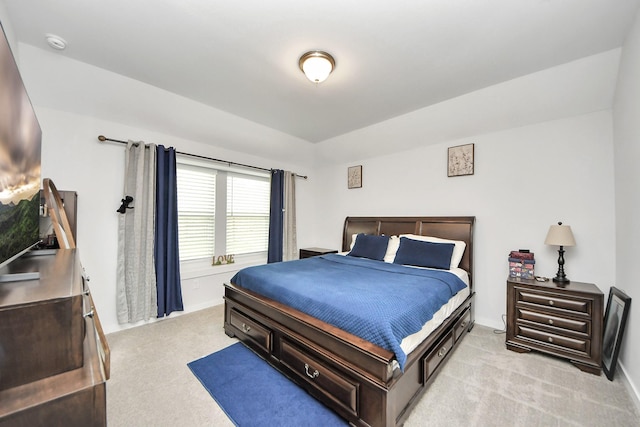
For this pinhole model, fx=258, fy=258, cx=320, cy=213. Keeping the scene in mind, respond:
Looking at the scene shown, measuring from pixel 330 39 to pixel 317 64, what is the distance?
0.22m

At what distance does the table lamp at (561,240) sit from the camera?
250 cm

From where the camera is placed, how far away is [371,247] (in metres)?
3.74

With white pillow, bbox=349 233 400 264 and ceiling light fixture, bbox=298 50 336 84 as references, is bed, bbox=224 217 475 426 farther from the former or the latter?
ceiling light fixture, bbox=298 50 336 84

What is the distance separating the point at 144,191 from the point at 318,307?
258cm

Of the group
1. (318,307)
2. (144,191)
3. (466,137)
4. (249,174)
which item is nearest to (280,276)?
(318,307)

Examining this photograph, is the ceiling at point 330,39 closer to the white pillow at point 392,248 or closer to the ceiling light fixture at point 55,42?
the ceiling light fixture at point 55,42

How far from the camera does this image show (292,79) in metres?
2.67

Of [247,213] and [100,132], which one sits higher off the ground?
[100,132]

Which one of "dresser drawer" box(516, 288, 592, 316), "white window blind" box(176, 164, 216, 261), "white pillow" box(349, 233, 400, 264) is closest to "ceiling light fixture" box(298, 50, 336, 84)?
"white window blind" box(176, 164, 216, 261)

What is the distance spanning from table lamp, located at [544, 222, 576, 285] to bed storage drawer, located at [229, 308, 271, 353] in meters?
2.88

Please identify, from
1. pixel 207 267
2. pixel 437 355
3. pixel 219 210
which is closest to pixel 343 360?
pixel 437 355

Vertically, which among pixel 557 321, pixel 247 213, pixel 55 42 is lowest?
pixel 557 321

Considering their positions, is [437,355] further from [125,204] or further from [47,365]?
[125,204]

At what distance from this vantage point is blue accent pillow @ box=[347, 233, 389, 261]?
3.64 metres
